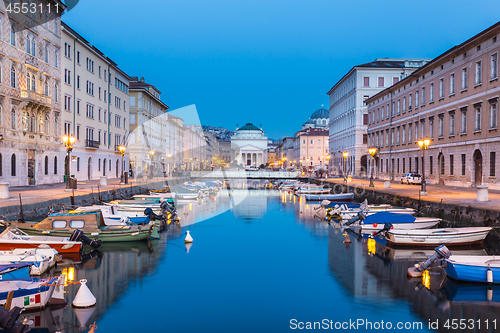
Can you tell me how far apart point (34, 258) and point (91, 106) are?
4623 cm

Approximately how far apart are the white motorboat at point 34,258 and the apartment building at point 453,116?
Result: 28.4 metres

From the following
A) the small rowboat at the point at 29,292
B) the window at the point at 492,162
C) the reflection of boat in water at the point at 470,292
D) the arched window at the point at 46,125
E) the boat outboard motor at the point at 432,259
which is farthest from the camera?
the arched window at the point at 46,125

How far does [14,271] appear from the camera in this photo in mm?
13477

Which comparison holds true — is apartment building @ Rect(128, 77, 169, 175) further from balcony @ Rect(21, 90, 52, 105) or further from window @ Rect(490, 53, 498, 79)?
window @ Rect(490, 53, 498, 79)

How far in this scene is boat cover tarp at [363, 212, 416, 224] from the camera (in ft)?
85.5

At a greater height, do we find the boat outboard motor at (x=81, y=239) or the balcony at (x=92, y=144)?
the balcony at (x=92, y=144)

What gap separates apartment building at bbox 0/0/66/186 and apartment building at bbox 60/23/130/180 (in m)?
2.42

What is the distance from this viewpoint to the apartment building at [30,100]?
37219mm

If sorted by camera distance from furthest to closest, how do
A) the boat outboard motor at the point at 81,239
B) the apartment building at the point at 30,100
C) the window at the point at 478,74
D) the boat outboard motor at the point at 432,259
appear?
1. the window at the point at 478,74
2. the apartment building at the point at 30,100
3. the boat outboard motor at the point at 81,239
4. the boat outboard motor at the point at 432,259

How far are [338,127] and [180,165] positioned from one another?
145 ft

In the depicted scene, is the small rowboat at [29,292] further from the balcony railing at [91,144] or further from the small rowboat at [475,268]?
the balcony railing at [91,144]

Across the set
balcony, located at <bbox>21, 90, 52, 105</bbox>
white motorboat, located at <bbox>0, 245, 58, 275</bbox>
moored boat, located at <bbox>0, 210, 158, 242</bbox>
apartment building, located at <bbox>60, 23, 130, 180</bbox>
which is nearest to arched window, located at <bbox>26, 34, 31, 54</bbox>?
balcony, located at <bbox>21, 90, 52, 105</bbox>

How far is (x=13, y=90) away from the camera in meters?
38.4

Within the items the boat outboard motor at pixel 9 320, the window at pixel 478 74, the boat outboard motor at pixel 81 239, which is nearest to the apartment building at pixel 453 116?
the window at pixel 478 74
